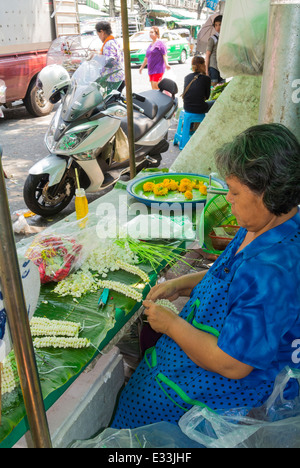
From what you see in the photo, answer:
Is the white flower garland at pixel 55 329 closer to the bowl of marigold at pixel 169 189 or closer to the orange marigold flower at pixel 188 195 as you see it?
the bowl of marigold at pixel 169 189

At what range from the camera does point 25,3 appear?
8859mm

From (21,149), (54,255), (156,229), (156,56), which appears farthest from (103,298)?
(156,56)

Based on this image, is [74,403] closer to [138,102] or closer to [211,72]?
[138,102]

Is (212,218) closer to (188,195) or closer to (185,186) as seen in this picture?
(188,195)

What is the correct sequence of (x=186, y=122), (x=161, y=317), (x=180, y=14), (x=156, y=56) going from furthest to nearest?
(x=180, y=14) → (x=156, y=56) → (x=186, y=122) → (x=161, y=317)

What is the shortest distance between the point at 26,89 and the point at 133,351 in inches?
305

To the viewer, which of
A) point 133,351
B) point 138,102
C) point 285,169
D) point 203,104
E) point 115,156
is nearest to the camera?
point 285,169

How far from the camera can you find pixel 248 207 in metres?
1.30

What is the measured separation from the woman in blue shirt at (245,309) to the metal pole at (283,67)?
96cm

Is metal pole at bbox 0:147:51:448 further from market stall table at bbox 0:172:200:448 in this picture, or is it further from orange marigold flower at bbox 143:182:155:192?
orange marigold flower at bbox 143:182:155:192

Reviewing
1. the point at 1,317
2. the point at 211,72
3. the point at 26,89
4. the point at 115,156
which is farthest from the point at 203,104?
the point at 1,317

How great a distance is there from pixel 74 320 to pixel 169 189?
1.42 meters

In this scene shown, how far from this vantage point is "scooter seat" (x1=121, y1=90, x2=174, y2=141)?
494cm

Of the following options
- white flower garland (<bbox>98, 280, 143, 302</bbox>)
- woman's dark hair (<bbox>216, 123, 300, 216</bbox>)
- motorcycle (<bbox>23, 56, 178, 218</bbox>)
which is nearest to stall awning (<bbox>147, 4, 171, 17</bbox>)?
motorcycle (<bbox>23, 56, 178, 218</bbox>)
